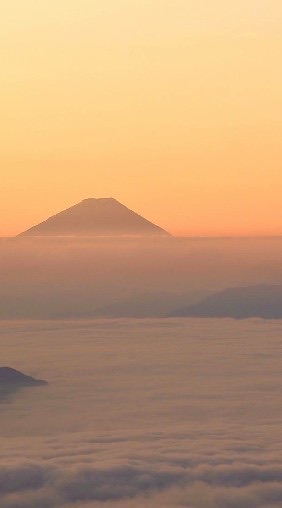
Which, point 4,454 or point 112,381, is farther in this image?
point 112,381

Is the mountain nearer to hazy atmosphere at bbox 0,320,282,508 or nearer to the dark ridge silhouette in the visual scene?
the dark ridge silhouette

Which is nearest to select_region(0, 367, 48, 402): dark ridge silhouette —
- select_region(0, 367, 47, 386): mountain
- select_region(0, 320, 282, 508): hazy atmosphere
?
select_region(0, 367, 47, 386): mountain

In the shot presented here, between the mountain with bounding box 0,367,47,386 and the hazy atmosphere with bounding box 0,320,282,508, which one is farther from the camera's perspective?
the mountain with bounding box 0,367,47,386

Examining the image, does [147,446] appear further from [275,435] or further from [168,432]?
[275,435]

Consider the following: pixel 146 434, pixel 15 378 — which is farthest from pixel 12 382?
pixel 146 434

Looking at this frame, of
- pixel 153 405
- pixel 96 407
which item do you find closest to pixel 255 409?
pixel 153 405

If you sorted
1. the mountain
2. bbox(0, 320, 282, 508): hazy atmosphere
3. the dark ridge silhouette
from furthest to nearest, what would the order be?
the mountain → the dark ridge silhouette → bbox(0, 320, 282, 508): hazy atmosphere

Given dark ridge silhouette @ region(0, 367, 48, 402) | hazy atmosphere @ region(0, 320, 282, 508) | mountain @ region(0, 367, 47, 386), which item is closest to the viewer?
hazy atmosphere @ region(0, 320, 282, 508)

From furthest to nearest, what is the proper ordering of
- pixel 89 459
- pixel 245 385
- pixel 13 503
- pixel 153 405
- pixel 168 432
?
pixel 245 385 < pixel 153 405 < pixel 168 432 < pixel 89 459 < pixel 13 503
